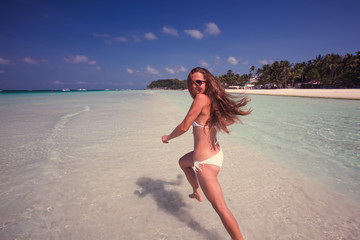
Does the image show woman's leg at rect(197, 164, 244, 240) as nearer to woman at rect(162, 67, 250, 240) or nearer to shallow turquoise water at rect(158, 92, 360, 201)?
woman at rect(162, 67, 250, 240)

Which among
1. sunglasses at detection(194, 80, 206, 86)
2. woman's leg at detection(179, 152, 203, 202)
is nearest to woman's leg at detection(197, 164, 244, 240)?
woman's leg at detection(179, 152, 203, 202)

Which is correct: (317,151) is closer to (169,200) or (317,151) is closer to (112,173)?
(169,200)

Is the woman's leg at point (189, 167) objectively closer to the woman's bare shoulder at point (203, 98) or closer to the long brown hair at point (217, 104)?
the long brown hair at point (217, 104)

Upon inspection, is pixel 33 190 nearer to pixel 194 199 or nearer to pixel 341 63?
pixel 194 199

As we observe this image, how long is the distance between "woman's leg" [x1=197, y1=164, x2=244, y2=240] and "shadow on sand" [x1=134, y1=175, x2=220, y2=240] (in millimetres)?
574

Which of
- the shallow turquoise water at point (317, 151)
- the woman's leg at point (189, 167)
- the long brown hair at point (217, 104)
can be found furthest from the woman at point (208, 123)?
the shallow turquoise water at point (317, 151)

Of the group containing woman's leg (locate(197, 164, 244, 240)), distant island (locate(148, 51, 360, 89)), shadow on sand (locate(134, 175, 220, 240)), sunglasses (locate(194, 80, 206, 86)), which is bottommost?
shadow on sand (locate(134, 175, 220, 240))

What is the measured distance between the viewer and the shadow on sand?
2191mm

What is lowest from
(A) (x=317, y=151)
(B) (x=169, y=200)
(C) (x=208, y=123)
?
(B) (x=169, y=200)

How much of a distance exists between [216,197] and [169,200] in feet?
4.16

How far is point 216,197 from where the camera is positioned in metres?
1.67

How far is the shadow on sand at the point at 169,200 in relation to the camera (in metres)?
2.19

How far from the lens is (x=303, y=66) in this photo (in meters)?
67.9

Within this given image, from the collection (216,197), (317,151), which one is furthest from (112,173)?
(317,151)
